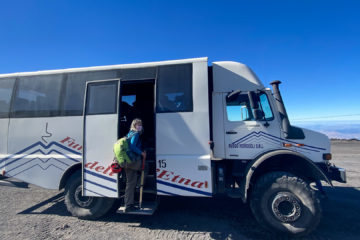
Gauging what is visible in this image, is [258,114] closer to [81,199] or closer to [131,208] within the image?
[131,208]

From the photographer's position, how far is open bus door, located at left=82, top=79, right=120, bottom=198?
3.65 meters

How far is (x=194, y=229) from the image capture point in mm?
3477

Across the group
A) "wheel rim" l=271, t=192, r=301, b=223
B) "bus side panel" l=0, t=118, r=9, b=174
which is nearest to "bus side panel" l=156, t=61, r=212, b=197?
"wheel rim" l=271, t=192, r=301, b=223

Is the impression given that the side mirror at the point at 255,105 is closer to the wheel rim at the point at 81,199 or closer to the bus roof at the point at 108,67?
the bus roof at the point at 108,67

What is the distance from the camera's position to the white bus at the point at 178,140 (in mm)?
3428

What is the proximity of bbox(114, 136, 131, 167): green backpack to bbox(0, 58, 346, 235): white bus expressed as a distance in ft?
1.13

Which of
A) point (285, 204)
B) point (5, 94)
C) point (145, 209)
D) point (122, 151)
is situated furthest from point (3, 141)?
point (285, 204)

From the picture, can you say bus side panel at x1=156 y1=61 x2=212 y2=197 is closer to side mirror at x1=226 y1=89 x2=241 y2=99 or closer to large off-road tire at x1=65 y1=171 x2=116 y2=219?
side mirror at x1=226 y1=89 x2=241 y2=99

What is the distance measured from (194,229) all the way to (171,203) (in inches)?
53.3

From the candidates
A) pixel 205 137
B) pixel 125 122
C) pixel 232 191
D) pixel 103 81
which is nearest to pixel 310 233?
pixel 232 191

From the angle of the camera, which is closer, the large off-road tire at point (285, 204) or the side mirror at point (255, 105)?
the large off-road tire at point (285, 204)

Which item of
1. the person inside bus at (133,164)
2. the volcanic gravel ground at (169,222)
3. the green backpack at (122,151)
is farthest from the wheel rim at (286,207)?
the green backpack at (122,151)

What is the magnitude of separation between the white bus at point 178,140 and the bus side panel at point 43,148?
0.02 m

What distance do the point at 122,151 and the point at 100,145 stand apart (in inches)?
28.0
